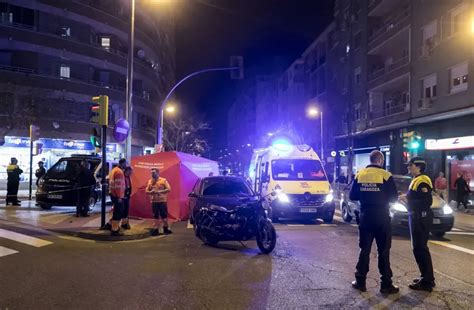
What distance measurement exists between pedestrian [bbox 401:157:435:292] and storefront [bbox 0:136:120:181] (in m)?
29.3

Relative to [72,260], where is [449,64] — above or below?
above

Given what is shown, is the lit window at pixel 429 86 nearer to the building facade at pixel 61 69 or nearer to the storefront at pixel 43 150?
the building facade at pixel 61 69

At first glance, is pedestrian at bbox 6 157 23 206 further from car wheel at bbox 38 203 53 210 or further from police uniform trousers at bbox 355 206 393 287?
police uniform trousers at bbox 355 206 393 287

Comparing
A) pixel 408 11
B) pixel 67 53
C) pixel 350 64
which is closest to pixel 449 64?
pixel 408 11

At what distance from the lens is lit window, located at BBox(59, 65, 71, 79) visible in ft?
116

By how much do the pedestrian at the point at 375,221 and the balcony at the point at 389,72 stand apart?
2241 centimetres

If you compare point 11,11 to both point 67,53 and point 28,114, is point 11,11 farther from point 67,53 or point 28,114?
point 28,114

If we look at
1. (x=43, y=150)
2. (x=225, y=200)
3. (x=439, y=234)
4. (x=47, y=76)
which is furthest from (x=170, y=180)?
(x=47, y=76)

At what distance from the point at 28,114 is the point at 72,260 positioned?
80.3 ft

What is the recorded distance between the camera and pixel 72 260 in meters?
8.15

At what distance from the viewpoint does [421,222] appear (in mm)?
6598

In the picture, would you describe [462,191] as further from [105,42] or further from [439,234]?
[105,42]

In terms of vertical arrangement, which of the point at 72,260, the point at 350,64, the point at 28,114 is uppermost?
the point at 350,64

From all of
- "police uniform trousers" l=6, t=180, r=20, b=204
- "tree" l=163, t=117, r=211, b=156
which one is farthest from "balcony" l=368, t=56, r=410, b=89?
"tree" l=163, t=117, r=211, b=156
